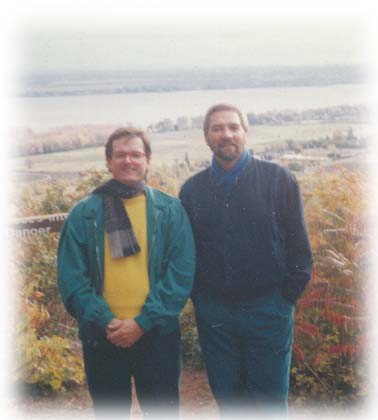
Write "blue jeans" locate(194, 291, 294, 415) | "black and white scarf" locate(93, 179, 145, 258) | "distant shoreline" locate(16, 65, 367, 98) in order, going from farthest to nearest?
1. "distant shoreline" locate(16, 65, 367, 98)
2. "blue jeans" locate(194, 291, 294, 415)
3. "black and white scarf" locate(93, 179, 145, 258)

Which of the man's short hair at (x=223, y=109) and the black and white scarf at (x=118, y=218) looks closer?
the black and white scarf at (x=118, y=218)

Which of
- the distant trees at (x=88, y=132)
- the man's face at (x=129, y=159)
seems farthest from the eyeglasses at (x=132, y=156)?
the distant trees at (x=88, y=132)

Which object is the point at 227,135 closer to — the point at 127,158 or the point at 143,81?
the point at 127,158

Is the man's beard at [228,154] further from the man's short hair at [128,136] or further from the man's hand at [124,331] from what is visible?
the man's hand at [124,331]

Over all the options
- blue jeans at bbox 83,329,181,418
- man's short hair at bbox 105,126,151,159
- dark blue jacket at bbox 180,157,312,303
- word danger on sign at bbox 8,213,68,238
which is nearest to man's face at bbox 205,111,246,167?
dark blue jacket at bbox 180,157,312,303

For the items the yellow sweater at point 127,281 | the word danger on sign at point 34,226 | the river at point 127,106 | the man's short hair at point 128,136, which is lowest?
the yellow sweater at point 127,281

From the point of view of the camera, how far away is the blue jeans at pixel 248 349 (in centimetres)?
318

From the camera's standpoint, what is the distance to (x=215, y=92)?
12.3 feet

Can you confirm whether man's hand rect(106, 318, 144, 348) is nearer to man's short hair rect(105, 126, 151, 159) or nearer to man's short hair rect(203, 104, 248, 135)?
man's short hair rect(105, 126, 151, 159)

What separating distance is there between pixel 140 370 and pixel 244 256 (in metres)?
0.84

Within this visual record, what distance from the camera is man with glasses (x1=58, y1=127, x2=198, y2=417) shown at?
2967 mm

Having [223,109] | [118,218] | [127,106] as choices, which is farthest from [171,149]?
[118,218]

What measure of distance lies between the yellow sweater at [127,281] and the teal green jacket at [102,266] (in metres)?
0.03

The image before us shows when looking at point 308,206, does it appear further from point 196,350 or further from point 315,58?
point 196,350
